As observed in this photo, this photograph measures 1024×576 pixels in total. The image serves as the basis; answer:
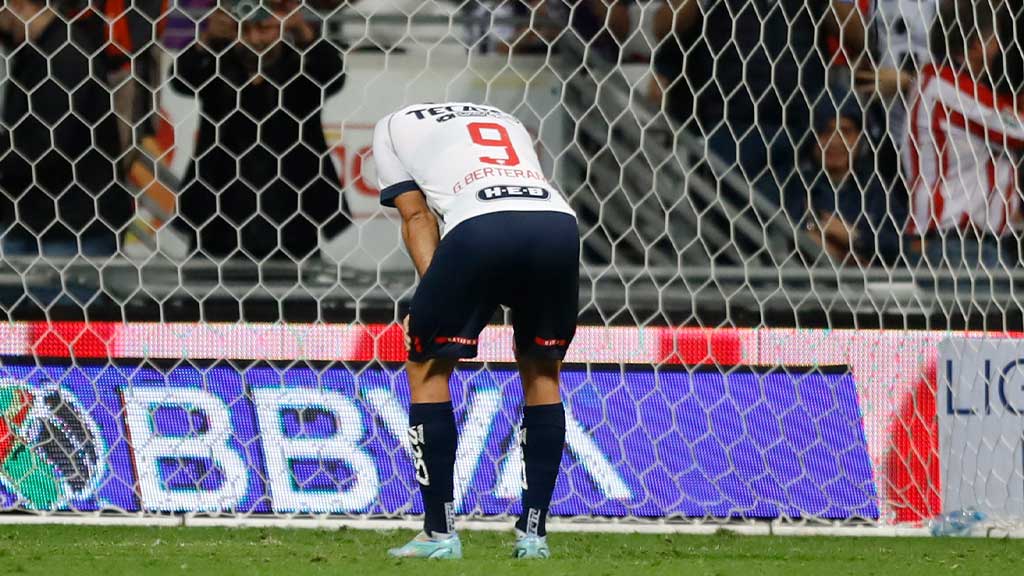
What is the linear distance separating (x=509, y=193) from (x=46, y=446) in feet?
5.76

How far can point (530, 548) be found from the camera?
3.31m

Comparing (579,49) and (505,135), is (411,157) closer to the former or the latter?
(505,135)

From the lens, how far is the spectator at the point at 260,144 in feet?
16.1

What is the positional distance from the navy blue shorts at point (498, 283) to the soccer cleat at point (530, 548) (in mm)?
405

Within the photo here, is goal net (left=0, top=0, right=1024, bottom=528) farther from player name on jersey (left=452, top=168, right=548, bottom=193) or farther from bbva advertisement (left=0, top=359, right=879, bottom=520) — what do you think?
player name on jersey (left=452, top=168, right=548, bottom=193)

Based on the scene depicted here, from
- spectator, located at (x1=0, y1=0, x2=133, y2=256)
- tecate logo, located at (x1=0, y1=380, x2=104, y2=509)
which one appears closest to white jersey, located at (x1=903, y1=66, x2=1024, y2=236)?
spectator, located at (x1=0, y1=0, x2=133, y2=256)

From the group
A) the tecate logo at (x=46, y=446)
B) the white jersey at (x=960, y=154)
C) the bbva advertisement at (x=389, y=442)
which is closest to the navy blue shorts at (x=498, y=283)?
the bbva advertisement at (x=389, y=442)

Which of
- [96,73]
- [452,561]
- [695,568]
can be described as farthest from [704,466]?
[96,73]

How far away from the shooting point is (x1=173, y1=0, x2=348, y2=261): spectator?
4918 mm

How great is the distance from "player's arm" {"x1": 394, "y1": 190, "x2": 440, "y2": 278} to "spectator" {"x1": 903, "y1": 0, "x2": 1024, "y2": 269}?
2.24 m

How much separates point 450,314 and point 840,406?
1700mm

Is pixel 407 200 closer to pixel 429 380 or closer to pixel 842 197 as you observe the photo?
pixel 429 380

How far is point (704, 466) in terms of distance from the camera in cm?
439

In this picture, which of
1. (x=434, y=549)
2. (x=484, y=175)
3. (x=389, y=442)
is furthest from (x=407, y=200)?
(x=389, y=442)
